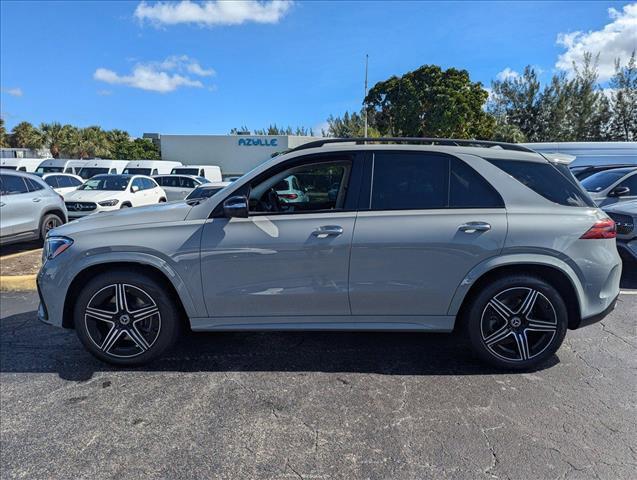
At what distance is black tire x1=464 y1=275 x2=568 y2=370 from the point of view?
3.31 m

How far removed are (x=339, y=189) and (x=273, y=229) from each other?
2.14 feet

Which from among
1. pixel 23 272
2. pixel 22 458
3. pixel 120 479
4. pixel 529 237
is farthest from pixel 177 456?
pixel 23 272

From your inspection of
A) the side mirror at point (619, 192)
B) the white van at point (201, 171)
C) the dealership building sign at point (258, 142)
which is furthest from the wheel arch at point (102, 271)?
the dealership building sign at point (258, 142)

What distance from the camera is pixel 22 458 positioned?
2512 mm

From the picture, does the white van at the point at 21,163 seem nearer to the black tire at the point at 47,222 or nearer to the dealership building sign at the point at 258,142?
the dealership building sign at the point at 258,142

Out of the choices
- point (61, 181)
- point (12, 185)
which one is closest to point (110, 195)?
point (12, 185)

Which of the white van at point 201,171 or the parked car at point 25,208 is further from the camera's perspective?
the white van at point 201,171

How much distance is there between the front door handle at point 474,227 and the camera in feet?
10.7

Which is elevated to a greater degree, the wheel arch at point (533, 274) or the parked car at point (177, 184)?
the parked car at point (177, 184)

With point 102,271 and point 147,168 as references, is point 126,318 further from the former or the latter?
point 147,168

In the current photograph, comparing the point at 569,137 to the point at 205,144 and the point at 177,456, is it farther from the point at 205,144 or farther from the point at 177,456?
the point at 177,456

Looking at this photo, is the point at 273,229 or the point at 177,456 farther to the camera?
the point at 273,229

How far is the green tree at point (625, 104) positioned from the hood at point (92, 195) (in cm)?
3608

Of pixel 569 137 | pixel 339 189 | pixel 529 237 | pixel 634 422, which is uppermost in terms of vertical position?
pixel 569 137
